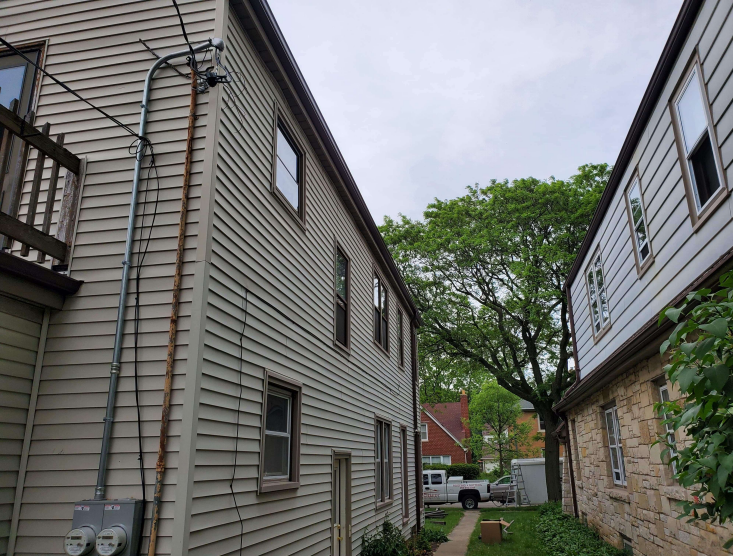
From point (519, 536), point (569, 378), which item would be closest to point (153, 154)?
point (519, 536)

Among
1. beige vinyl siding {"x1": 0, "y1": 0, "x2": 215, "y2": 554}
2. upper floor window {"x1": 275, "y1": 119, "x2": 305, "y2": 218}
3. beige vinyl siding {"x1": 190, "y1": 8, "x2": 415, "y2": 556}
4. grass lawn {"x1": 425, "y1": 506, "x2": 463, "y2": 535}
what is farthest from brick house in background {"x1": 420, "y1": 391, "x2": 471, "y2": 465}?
beige vinyl siding {"x1": 0, "y1": 0, "x2": 215, "y2": 554}

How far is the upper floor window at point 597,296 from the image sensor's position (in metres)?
11.3

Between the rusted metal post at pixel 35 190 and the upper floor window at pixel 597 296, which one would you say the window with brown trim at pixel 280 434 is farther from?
the upper floor window at pixel 597 296

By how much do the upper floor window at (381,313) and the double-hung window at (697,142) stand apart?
708 centimetres

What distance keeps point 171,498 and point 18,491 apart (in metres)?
1.32

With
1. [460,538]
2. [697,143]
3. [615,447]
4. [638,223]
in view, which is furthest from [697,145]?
[460,538]

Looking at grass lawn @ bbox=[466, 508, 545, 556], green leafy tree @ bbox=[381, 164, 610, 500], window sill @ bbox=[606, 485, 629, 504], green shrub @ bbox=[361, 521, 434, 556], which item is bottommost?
grass lawn @ bbox=[466, 508, 545, 556]

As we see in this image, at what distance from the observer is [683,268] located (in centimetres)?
655

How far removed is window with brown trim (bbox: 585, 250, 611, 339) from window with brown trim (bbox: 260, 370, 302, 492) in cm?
690

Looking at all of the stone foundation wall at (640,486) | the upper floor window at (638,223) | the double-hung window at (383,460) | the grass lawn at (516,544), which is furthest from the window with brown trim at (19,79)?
the grass lawn at (516,544)

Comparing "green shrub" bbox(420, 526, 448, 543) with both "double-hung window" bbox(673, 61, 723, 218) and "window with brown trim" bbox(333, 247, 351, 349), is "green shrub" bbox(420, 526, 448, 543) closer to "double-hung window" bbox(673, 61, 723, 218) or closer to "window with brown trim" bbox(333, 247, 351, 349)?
"window with brown trim" bbox(333, 247, 351, 349)

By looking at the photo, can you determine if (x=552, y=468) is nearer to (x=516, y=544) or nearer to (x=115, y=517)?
(x=516, y=544)

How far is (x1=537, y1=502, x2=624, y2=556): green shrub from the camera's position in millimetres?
10322

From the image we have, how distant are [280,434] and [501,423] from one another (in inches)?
1487
